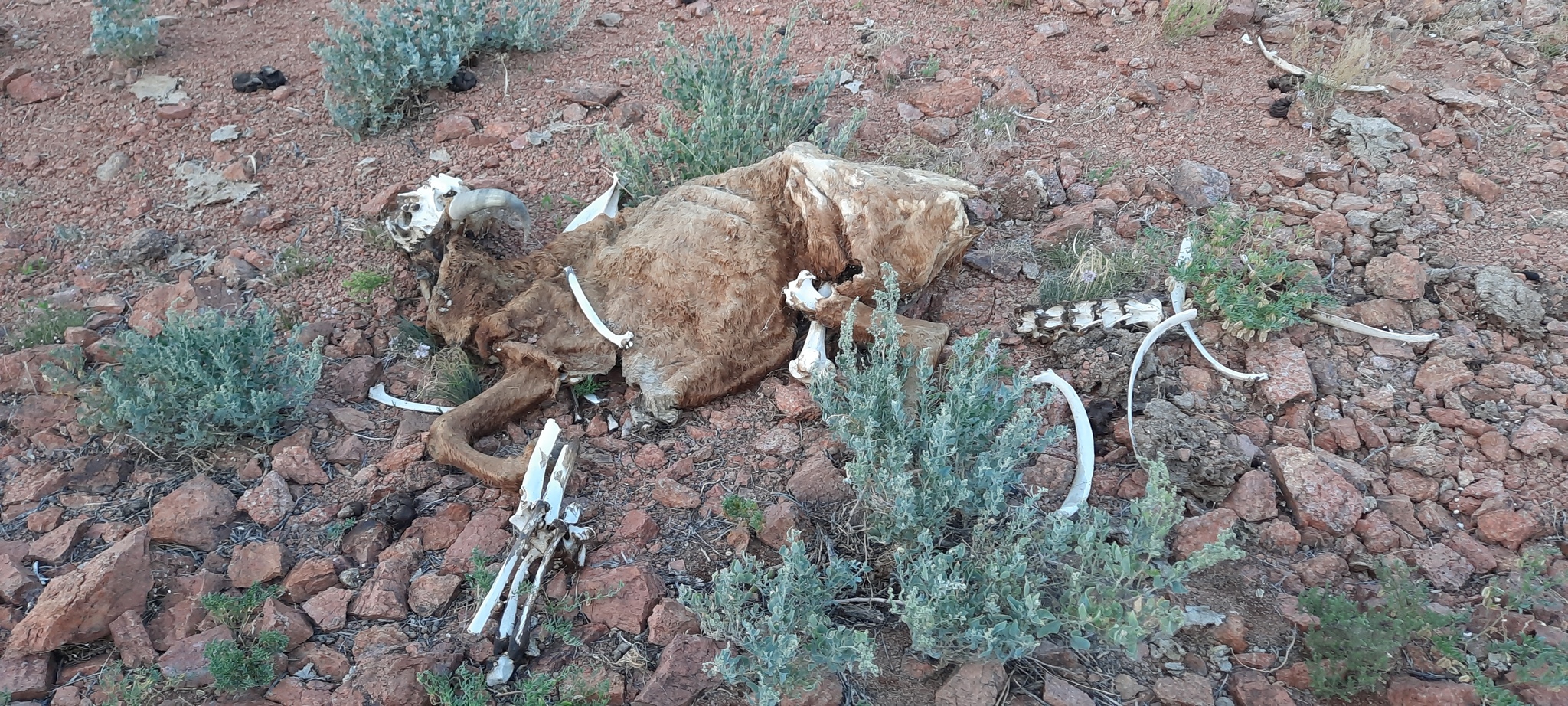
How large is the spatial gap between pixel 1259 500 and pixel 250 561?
286 centimetres

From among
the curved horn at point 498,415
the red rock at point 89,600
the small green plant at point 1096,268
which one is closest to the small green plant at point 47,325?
the red rock at point 89,600

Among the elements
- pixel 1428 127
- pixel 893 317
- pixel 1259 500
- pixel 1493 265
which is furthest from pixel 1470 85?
pixel 893 317

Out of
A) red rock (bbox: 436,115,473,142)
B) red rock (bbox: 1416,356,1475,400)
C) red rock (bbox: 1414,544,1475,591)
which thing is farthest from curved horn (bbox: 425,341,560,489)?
red rock (bbox: 1416,356,1475,400)

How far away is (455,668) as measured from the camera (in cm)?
242

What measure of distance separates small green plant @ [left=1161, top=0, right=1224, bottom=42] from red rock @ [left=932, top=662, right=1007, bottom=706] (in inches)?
147

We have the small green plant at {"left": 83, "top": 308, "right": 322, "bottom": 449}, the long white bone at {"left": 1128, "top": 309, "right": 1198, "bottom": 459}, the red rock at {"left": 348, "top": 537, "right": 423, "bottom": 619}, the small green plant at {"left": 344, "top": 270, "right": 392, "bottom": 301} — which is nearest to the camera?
the red rock at {"left": 348, "top": 537, "right": 423, "bottom": 619}

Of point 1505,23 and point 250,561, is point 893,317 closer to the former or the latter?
point 250,561

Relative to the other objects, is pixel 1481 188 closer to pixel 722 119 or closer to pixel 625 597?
pixel 722 119

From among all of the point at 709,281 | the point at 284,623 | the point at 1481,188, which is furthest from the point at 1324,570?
the point at 284,623

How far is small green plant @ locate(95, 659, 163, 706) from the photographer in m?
2.27

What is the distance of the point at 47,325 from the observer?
11.2 feet

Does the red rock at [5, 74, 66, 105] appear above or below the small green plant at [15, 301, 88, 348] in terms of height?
above

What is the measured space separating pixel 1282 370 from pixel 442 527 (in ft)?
8.87

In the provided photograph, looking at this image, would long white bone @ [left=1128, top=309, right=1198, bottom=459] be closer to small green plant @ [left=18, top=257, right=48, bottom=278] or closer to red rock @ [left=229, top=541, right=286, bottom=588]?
red rock @ [left=229, top=541, right=286, bottom=588]
